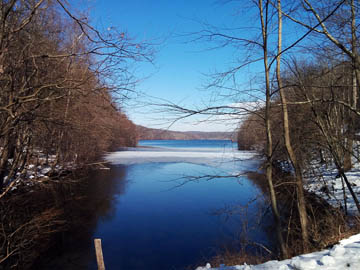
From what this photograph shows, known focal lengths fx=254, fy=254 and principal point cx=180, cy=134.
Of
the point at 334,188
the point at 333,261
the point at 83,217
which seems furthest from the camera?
the point at 334,188

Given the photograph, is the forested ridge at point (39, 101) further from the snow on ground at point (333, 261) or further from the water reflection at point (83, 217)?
the snow on ground at point (333, 261)

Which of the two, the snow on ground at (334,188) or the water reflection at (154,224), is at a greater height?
the snow on ground at (334,188)

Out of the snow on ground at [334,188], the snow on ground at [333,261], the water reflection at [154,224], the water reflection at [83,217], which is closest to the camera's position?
the snow on ground at [333,261]

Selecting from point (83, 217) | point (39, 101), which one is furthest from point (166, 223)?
point (39, 101)

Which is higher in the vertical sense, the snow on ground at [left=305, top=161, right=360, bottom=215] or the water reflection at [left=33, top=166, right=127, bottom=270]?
the snow on ground at [left=305, top=161, right=360, bottom=215]

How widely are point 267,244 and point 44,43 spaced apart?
7592 mm

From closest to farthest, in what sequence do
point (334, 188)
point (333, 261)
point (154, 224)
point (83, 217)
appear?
point (333, 261) < point (154, 224) < point (83, 217) < point (334, 188)

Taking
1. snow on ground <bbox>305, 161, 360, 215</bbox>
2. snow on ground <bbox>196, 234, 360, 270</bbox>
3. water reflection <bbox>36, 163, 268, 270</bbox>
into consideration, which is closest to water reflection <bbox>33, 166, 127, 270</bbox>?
water reflection <bbox>36, 163, 268, 270</bbox>

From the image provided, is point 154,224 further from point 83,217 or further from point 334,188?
point 334,188

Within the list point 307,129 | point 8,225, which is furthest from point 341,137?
point 8,225

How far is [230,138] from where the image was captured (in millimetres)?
5090

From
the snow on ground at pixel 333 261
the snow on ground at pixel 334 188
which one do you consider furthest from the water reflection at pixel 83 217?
the snow on ground at pixel 334 188

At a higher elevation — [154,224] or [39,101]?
[39,101]

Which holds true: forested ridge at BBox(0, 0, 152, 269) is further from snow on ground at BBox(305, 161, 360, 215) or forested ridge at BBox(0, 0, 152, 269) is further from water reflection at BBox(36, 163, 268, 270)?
snow on ground at BBox(305, 161, 360, 215)
